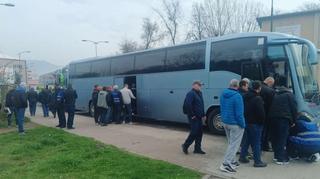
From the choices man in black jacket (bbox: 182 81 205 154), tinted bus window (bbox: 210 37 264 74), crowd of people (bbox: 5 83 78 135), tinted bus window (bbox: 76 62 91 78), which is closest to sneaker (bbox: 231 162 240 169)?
man in black jacket (bbox: 182 81 205 154)

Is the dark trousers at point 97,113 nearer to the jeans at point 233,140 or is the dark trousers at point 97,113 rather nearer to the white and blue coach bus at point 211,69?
the white and blue coach bus at point 211,69

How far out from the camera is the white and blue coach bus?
11453 mm

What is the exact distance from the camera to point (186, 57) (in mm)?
14844

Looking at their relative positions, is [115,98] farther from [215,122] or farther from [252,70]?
[252,70]

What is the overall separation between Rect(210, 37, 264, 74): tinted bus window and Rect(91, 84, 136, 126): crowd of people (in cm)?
493

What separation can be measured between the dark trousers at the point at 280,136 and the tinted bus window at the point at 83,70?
15.6m

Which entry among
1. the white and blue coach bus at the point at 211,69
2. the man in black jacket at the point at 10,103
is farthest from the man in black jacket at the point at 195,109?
the man in black jacket at the point at 10,103

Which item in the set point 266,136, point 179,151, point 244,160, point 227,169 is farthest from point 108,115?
point 227,169

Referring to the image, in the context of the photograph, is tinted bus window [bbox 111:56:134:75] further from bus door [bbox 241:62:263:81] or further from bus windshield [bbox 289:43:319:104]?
bus windshield [bbox 289:43:319:104]

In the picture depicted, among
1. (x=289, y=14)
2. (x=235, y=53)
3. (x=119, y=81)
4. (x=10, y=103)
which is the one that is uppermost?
(x=289, y=14)

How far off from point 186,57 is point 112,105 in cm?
412

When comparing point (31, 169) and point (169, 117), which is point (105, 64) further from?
point (31, 169)

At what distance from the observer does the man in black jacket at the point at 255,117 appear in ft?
26.6

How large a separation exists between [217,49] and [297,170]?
6348mm
